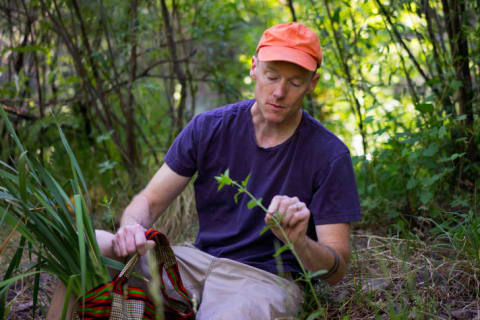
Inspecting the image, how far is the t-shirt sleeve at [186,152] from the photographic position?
2221 millimetres

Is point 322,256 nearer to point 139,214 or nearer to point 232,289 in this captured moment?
point 232,289

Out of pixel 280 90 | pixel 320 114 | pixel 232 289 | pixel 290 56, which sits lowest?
pixel 232 289

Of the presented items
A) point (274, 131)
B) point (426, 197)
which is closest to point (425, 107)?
point (426, 197)

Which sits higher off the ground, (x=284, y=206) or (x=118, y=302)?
(x=284, y=206)

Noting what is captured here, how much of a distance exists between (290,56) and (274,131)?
0.34 meters

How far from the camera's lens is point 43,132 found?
405cm

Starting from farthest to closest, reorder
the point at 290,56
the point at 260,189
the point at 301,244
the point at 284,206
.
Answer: the point at 260,189 < the point at 290,56 < the point at 301,244 < the point at 284,206

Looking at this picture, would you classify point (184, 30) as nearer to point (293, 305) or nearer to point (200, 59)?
point (200, 59)

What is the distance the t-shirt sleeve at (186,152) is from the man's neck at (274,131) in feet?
0.92

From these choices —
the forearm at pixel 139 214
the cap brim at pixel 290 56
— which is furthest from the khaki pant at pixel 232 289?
the cap brim at pixel 290 56

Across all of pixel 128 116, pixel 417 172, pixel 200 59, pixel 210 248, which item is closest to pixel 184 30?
pixel 200 59

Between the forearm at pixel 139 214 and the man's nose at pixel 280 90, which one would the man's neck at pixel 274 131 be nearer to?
the man's nose at pixel 280 90

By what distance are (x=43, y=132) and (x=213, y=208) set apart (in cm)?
241

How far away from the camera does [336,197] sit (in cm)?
197
